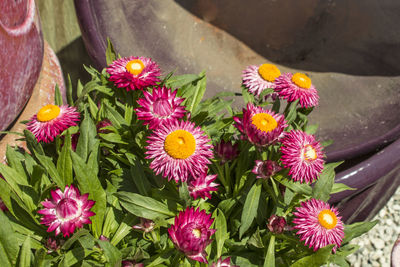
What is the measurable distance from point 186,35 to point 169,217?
153cm

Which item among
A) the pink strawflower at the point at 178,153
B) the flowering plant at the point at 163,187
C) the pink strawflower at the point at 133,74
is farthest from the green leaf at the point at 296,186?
Answer: the pink strawflower at the point at 133,74

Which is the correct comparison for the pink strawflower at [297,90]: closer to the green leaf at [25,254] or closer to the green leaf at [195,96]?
the green leaf at [195,96]

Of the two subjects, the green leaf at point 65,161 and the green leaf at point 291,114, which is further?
the green leaf at point 291,114

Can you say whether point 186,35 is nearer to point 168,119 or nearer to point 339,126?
point 339,126

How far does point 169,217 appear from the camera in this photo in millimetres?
1063

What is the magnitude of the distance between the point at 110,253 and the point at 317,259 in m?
0.48

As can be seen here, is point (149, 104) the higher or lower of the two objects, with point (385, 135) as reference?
lower

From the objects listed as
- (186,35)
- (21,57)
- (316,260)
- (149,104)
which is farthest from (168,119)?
(186,35)

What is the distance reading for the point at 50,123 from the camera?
1065 millimetres

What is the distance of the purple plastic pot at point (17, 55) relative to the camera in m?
1.46

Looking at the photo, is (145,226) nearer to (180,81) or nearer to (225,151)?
(225,151)

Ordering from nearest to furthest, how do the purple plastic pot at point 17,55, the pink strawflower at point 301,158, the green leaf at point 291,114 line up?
the pink strawflower at point 301,158, the green leaf at point 291,114, the purple plastic pot at point 17,55

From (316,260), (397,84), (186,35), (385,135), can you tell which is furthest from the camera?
(186,35)

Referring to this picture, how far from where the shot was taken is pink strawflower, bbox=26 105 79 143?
1.05 metres
